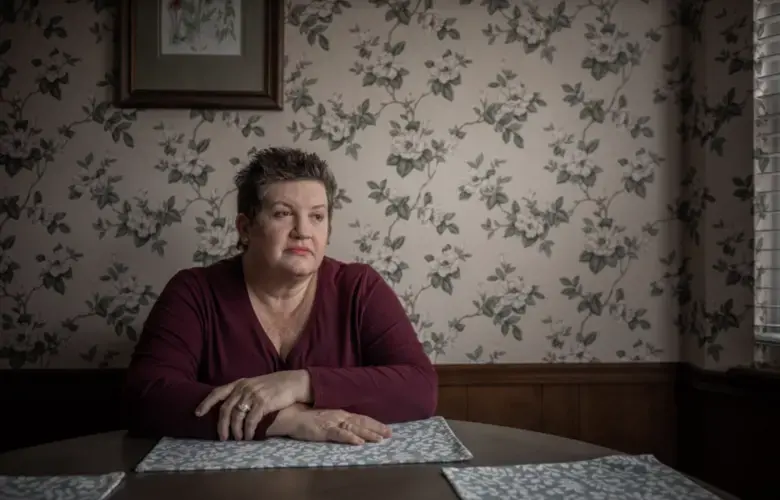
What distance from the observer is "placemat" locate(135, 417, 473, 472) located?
1128 millimetres

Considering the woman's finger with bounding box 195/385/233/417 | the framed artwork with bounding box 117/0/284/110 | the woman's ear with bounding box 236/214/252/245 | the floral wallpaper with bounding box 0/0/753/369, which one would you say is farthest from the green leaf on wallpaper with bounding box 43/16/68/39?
the woman's finger with bounding box 195/385/233/417

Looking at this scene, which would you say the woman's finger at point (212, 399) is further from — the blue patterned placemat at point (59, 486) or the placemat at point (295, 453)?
the blue patterned placemat at point (59, 486)

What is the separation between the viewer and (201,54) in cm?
212

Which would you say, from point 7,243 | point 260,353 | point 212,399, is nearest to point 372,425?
point 212,399

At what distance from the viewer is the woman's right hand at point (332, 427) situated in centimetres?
127

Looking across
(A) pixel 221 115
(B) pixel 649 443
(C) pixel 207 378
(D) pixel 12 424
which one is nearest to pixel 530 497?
(C) pixel 207 378

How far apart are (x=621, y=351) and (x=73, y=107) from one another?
1787 millimetres

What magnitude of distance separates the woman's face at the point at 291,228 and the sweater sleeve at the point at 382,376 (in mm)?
176

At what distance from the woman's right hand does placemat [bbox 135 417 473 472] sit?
0.02 metres

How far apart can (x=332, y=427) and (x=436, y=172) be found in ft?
3.44

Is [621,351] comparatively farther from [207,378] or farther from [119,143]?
[119,143]

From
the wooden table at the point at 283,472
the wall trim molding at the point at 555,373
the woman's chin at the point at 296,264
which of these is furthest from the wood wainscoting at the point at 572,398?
the wooden table at the point at 283,472

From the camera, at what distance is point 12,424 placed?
2098 millimetres

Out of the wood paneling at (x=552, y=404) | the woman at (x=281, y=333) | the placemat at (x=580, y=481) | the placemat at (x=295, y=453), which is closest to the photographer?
the placemat at (x=580, y=481)
